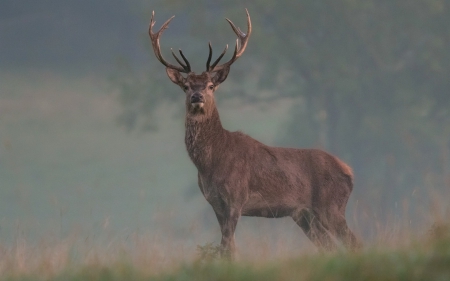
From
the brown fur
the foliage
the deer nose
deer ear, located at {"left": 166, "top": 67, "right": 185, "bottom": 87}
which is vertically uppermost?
deer ear, located at {"left": 166, "top": 67, "right": 185, "bottom": 87}

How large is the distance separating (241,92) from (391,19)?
588cm

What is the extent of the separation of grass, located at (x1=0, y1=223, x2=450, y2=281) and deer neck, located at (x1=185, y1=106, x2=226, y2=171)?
8.45ft

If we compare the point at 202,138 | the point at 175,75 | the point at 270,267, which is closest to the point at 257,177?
the point at 202,138

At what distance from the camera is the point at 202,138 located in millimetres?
11000

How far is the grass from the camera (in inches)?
247

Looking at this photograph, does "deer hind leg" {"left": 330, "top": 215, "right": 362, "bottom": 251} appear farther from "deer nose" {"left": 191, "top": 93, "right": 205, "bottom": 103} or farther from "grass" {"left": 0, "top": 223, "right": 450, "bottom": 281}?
"grass" {"left": 0, "top": 223, "right": 450, "bottom": 281}

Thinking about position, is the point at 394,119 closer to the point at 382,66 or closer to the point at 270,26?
the point at 382,66

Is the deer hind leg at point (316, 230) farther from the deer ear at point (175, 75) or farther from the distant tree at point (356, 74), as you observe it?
the distant tree at point (356, 74)

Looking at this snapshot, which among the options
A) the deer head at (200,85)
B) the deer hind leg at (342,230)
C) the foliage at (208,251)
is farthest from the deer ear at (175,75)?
the foliage at (208,251)

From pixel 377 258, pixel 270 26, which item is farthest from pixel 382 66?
pixel 377 258

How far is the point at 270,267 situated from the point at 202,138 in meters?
4.37

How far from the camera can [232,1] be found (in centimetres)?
3180

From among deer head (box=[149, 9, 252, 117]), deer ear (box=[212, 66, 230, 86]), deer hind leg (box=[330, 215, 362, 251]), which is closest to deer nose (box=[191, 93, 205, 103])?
deer head (box=[149, 9, 252, 117])

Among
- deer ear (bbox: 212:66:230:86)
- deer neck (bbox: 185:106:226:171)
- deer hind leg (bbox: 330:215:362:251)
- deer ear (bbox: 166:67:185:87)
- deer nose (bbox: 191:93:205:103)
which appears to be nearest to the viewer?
deer nose (bbox: 191:93:205:103)
